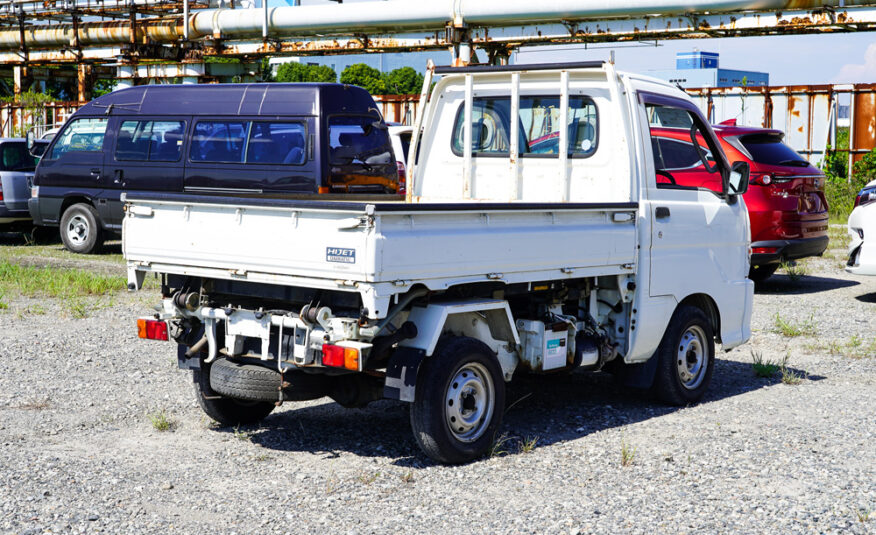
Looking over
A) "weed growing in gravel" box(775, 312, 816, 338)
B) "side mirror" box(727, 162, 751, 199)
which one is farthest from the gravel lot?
"side mirror" box(727, 162, 751, 199)

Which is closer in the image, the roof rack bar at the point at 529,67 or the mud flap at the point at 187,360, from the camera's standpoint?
the mud flap at the point at 187,360

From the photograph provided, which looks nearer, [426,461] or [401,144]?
[426,461]

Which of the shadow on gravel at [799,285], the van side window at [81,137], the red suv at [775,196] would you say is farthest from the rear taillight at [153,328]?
the van side window at [81,137]

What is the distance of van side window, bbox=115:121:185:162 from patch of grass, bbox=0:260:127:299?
181 cm

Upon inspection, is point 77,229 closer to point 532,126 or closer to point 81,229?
point 81,229

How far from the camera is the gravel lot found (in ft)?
15.6

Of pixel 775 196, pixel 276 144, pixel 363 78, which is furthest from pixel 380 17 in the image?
pixel 363 78

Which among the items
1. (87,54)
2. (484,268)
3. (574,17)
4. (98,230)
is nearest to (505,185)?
(484,268)

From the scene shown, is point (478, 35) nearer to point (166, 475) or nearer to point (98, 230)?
point (98, 230)

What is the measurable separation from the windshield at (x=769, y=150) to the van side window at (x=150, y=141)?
728 cm

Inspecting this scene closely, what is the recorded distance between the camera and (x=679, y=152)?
734 cm

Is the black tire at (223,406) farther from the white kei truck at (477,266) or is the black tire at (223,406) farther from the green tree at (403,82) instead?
the green tree at (403,82)

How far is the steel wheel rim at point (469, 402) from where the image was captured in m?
5.59

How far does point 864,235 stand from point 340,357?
847cm
